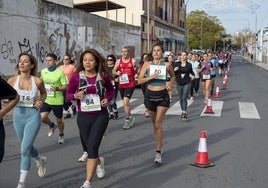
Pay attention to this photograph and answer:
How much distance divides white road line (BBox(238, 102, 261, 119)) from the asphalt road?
0.56 meters

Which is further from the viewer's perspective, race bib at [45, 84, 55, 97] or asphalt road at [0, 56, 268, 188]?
race bib at [45, 84, 55, 97]

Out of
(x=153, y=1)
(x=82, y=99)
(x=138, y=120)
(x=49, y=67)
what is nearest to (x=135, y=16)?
(x=153, y=1)

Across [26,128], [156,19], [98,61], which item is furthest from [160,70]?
[156,19]

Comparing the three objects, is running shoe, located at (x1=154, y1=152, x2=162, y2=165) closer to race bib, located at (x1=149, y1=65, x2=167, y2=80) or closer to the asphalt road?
the asphalt road

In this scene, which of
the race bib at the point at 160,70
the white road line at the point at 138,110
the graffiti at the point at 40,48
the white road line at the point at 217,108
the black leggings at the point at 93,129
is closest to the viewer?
the black leggings at the point at 93,129

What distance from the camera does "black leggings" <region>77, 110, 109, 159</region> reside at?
199 inches

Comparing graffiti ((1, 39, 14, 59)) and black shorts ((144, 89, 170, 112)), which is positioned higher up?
graffiti ((1, 39, 14, 59))

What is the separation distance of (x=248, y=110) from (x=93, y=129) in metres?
9.29

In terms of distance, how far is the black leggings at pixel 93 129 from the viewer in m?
5.06

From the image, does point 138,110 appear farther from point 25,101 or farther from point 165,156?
point 25,101

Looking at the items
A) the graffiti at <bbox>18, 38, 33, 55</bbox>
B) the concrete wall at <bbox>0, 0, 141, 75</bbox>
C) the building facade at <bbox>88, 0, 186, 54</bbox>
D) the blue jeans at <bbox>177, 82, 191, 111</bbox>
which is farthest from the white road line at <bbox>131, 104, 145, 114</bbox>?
the building facade at <bbox>88, 0, 186, 54</bbox>

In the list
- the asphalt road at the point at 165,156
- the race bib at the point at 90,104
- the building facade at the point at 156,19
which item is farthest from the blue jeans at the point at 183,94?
the building facade at the point at 156,19

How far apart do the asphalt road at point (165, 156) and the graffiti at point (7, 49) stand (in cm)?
643

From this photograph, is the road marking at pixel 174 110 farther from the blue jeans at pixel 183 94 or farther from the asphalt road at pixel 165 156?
the blue jeans at pixel 183 94
